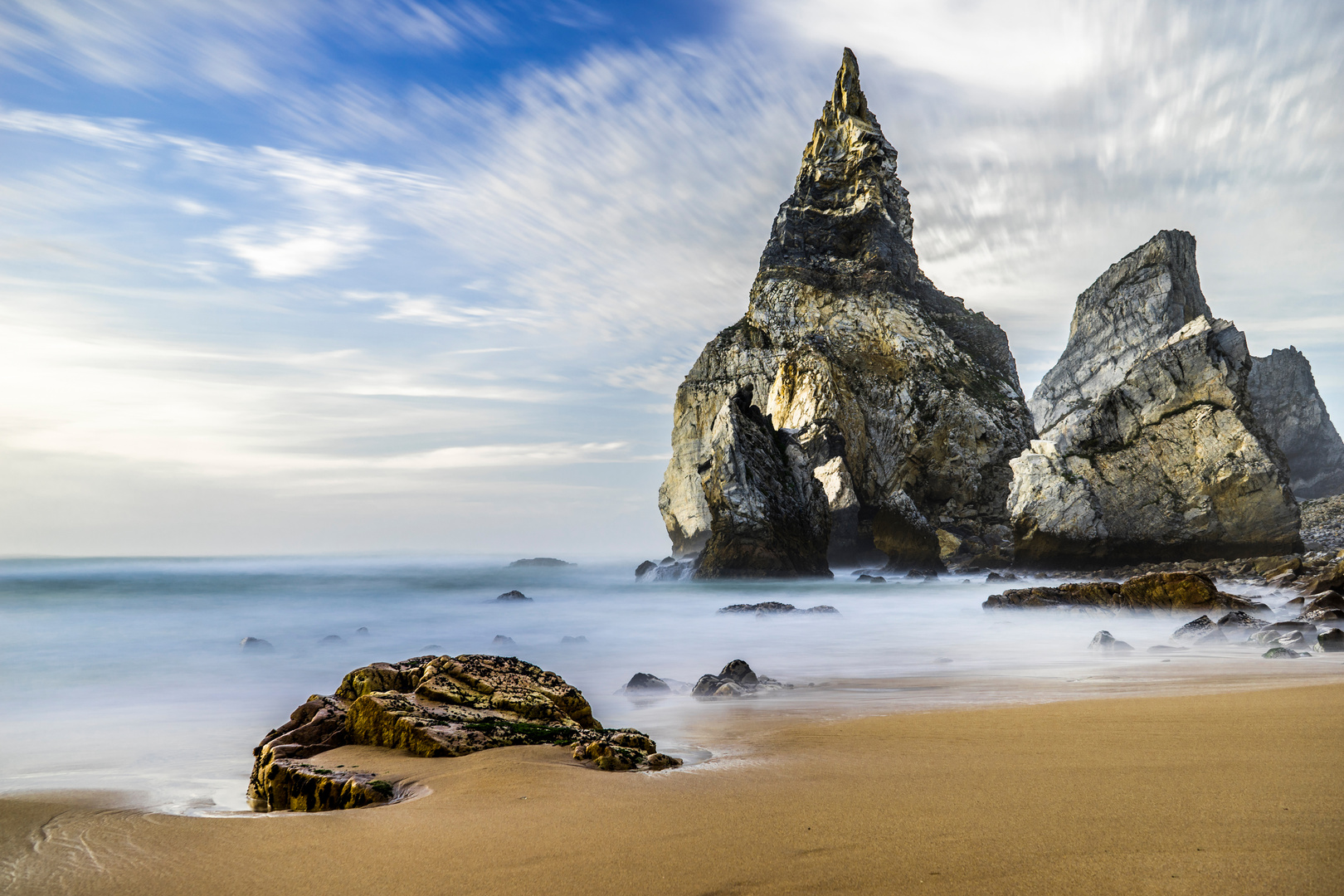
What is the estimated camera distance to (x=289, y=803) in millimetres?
3781

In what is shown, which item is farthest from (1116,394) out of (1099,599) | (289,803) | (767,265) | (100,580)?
(100,580)

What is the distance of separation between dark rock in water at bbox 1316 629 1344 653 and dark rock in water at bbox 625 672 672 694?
767 cm

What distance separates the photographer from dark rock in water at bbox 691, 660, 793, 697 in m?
A: 7.55

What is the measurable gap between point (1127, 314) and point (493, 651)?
54495 millimetres

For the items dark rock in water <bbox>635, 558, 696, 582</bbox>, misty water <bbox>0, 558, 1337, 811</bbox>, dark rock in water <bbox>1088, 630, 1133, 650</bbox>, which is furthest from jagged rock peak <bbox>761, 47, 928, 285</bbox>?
dark rock in water <bbox>1088, 630, 1133, 650</bbox>

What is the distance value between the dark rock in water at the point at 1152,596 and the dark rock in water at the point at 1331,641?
16.4 ft

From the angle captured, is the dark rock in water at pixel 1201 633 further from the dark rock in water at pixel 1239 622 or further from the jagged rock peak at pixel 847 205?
the jagged rock peak at pixel 847 205

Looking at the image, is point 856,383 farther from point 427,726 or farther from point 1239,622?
point 427,726

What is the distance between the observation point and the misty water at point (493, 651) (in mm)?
5953

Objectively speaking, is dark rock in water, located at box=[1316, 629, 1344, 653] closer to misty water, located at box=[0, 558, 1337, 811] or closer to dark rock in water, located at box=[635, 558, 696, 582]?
misty water, located at box=[0, 558, 1337, 811]

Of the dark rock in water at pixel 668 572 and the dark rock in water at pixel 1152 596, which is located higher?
the dark rock in water at pixel 1152 596

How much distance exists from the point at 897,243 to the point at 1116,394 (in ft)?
59.8

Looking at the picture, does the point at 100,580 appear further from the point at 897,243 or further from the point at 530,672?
the point at 897,243

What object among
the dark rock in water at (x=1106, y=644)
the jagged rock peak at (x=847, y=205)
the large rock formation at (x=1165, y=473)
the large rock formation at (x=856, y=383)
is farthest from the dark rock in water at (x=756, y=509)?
the dark rock in water at (x=1106, y=644)
